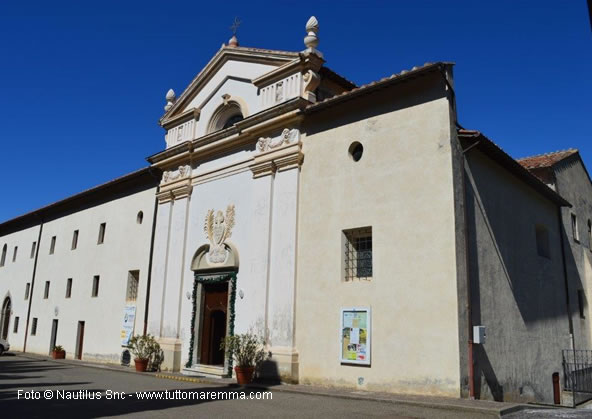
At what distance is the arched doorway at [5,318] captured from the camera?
32428mm

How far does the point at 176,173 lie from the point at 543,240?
535 inches

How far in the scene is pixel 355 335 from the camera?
1291cm

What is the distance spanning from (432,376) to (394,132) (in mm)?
5996

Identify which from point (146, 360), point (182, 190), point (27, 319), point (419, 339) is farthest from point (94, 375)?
point (27, 319)

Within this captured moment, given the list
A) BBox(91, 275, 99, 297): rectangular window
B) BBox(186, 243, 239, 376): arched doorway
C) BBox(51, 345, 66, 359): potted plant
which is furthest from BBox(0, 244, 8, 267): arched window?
BBox(186, 243, 239, 376): arched doorway

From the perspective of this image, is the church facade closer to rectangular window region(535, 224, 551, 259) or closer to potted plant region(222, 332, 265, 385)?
rectangular window region(535, 224, 551, 259)

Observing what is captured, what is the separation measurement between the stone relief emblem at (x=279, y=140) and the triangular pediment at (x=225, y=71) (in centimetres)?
234

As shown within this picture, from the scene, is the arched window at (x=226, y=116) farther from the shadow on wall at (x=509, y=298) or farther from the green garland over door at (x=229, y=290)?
the shadow on wall at (x=509, y=298)

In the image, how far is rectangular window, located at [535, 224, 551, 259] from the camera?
17355mm

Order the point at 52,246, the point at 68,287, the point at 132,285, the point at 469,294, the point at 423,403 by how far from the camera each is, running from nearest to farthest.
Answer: the point at 423,403 < the point at 469,294 < the point at 132,285 < the point at 68,287 < the point at 52,246

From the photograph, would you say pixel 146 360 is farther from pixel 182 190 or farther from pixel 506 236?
pixel 506 236

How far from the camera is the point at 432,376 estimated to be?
1133cm

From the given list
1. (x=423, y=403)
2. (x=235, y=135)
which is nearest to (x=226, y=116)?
(x=235, y=135)

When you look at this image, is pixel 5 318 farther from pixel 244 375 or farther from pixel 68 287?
pixel 244 375
